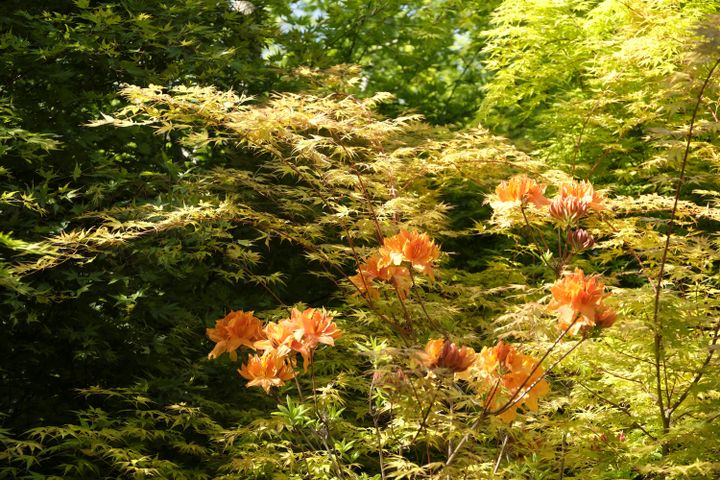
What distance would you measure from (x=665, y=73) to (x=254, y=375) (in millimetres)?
3034

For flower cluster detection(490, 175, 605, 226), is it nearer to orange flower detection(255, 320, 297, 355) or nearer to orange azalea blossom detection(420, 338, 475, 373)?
orange azalea blossom detection(420, 338, 475, 373)

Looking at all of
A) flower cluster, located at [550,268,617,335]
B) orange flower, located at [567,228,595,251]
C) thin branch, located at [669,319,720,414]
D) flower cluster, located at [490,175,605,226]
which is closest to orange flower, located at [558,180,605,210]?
flower cluster, located at [490,175,605,226]

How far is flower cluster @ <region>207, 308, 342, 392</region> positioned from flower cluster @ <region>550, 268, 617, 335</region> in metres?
0.58

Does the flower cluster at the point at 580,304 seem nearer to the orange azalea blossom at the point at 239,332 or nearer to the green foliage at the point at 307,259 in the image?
the green foliage at the point at 307,259

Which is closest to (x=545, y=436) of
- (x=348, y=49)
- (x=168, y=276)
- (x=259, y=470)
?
(x=259, y=470)

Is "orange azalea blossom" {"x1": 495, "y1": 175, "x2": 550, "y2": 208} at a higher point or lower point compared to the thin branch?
higher

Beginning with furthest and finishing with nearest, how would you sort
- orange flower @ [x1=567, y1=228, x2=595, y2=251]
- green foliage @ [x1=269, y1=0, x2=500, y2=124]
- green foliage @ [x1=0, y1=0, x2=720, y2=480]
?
1. green foliage @ [x1=269, y1=0, x2=500, y2=124]
2. green foliage @ [x1=0, y1=0, x2=720, y2=480]
3. orange flower @ [x1=567, y1=228, x2=595, y2=251]

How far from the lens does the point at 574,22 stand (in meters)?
4.70

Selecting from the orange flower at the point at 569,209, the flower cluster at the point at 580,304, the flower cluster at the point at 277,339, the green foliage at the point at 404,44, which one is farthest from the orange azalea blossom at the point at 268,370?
the green foliage at the point at 404,44

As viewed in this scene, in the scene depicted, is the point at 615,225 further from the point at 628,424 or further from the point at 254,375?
the point at 254,375

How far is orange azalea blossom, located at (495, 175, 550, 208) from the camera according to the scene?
225 centimetres

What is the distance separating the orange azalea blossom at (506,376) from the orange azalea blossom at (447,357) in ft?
0.36

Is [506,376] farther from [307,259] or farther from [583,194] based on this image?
[307,259]

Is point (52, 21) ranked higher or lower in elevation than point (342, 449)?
higher
